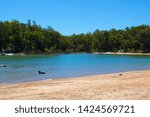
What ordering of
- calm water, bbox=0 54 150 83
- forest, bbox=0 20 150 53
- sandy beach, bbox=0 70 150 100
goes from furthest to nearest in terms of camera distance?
forest, bbox=0 20 150 53 < calm water, bbox=0 54 150 83 < sandy beach, bbox=0 70 150 100

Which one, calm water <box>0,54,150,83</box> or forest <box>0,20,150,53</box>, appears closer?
calm water <box>0,54,150,83</box>

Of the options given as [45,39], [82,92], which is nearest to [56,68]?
[82,92]

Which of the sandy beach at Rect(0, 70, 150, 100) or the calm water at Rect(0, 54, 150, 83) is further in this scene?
the calm water at Rect(0, 54, 150, 83)

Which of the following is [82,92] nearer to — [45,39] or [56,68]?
[56,68]

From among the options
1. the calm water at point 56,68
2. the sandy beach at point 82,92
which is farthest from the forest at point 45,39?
the sandy beach at point 82,92

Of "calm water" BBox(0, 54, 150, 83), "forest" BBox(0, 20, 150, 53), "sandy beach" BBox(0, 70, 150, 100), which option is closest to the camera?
"sandy beach" BBox(0, 70, 150, 100)

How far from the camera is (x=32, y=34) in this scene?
6609 inches

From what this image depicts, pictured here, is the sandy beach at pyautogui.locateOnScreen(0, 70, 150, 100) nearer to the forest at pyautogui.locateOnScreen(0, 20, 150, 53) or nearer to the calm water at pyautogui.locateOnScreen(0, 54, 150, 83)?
the calm water at pyautogui.locateOnScreen(0, 54, 150, 83)


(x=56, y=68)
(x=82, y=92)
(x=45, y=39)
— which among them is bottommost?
(x=56, y=68)

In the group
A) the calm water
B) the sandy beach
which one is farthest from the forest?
the sandy beach

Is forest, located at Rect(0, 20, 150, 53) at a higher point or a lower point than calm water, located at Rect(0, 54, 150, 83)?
higher

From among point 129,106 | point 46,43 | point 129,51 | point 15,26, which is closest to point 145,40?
point 129,51

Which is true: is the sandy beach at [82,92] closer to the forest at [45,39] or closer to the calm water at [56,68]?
the calm water at [56,68]

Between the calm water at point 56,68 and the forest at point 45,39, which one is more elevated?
the forest at point 45,39
